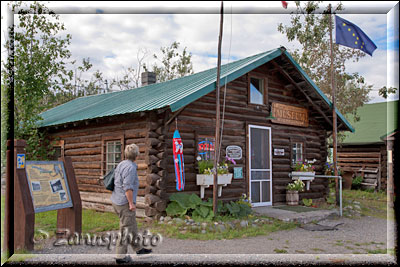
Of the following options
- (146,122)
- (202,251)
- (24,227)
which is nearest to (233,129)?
(146,122)

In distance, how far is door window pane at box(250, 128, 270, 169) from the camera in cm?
1233

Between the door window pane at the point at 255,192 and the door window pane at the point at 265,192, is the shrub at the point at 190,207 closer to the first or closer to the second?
the door window pane at the point at 255,192

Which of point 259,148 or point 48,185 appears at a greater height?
point 259,148

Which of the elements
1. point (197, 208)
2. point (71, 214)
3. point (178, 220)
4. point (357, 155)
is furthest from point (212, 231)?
point (357, 155)

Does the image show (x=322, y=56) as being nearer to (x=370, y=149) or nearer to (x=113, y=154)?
(x=370, y=149)

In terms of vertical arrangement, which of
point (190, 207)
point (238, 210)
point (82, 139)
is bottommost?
point (238, 210)

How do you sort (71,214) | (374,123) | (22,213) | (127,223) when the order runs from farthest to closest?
(374,123), (71,214), (22,213), (127,223)

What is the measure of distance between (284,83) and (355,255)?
763 cm

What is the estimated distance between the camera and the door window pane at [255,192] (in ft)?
39.7

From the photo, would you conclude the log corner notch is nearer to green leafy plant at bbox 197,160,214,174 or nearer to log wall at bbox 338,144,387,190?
green leafy plant at bbox 197,160,214,174

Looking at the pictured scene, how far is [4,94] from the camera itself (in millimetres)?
13000

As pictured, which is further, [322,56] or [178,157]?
[322,56]

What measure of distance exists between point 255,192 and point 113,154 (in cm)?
456

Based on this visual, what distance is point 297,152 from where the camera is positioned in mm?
13930
